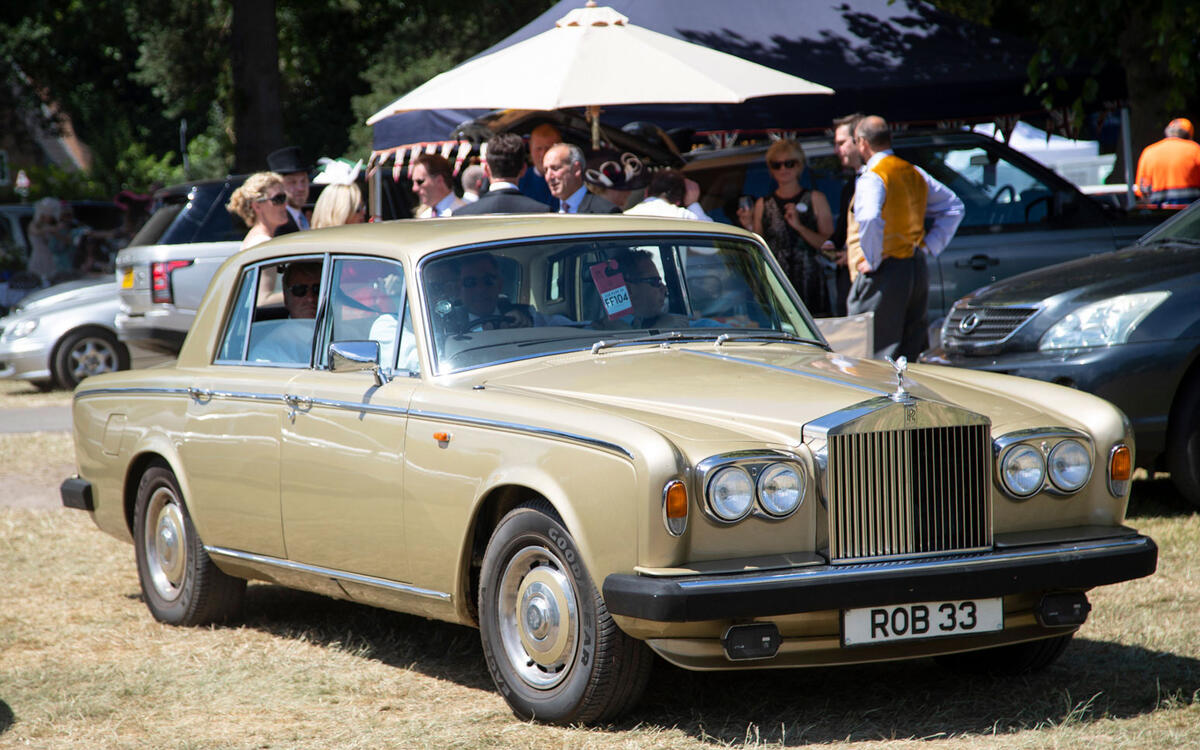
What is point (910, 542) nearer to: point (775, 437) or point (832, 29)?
point (775, 437)

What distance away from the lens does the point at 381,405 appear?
531 cm

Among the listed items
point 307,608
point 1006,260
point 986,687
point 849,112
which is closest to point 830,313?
point 1006,260

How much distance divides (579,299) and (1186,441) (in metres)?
3.65

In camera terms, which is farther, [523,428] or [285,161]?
[285,161]

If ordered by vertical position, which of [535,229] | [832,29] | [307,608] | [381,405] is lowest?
[307,608]

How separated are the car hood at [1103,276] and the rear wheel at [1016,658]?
3.10 metres

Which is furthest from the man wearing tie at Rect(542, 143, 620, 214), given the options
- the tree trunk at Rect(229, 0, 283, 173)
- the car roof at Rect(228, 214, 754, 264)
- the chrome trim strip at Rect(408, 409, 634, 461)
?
the tree trunk at Rect(229, 0, 283, 173)

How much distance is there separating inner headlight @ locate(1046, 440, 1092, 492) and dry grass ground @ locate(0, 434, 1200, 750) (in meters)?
0.71

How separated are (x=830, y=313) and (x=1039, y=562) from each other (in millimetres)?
6088

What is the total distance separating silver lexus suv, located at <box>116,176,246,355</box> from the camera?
1462 cm

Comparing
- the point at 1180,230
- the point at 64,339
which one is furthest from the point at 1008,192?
the point at 64,339

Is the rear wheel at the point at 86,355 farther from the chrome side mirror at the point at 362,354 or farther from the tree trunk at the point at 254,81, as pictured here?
the chrome side mirror at the point at 362,354

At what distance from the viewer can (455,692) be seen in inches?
210

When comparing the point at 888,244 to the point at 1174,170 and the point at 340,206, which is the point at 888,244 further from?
the point at 1174,170
